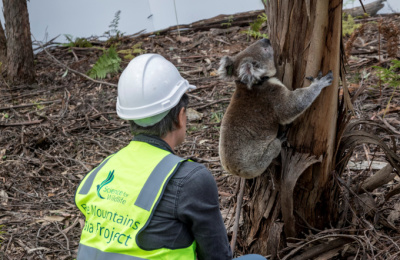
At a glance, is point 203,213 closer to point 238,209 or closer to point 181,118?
point 181,118

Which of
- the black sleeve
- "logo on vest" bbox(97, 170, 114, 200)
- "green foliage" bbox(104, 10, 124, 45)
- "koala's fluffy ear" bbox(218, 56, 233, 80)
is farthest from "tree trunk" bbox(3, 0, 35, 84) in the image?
the black sleeve

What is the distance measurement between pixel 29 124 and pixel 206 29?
3.71 meters

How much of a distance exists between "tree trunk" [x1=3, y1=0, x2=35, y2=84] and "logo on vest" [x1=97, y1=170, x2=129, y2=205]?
5663 mm

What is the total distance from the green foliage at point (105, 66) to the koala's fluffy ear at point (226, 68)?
391 cm

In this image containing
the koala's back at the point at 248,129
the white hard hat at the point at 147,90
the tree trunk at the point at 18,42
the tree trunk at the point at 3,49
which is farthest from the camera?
the tree trunk at the point at 3,49

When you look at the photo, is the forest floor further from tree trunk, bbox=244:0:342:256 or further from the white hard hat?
the white hard hat

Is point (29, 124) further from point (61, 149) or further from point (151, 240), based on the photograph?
point (151, 240)

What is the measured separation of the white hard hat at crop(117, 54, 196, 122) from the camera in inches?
87.2

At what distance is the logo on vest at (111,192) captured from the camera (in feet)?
6.54

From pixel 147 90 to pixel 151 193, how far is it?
1.80 ft

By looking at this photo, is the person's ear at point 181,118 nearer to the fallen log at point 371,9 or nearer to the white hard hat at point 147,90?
the white hard hat at point 147,90

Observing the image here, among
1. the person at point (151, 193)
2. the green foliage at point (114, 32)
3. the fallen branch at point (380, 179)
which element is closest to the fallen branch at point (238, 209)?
the fallen branch at point (380, 179)

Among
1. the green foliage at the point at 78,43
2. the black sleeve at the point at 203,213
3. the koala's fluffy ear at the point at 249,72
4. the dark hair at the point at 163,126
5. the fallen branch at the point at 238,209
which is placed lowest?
the fallen branch at the point at 238,209

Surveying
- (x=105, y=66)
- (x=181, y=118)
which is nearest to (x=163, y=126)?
(x=181, y=118)
